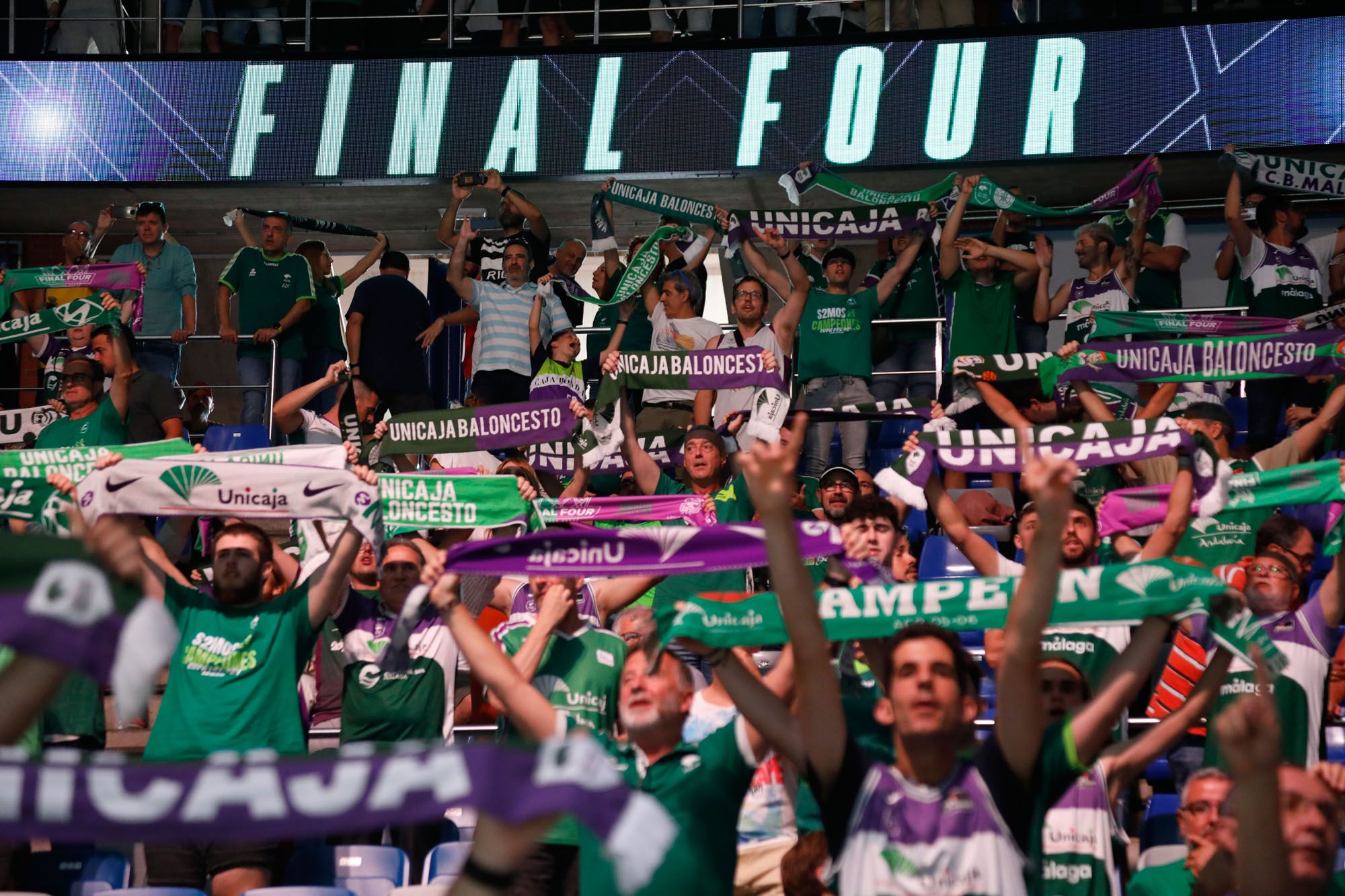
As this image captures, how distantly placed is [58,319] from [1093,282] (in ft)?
24.5

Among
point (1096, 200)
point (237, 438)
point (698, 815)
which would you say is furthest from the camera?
point (1096, 200)

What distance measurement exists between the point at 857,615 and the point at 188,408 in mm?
10148

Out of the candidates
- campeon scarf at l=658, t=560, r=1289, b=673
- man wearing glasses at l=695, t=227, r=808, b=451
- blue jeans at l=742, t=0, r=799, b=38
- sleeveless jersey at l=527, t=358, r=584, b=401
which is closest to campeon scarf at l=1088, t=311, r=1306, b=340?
man wearing glasses at l=695, t=227, r=808, b=451

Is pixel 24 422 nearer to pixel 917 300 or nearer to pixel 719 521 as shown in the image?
pixel 719 521

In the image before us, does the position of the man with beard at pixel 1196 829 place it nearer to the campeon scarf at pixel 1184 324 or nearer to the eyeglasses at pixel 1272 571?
the eyeglasses at pixel 1272 571

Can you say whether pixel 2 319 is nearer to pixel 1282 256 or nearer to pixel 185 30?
pixel 185 30

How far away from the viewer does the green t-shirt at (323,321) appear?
40.4ft

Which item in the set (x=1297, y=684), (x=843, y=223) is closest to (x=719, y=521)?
(x=1297, y=684)

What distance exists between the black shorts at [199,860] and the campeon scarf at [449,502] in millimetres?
1503

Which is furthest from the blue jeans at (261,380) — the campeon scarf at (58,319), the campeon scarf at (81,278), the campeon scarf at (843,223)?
the campeon scarf at (843,223)

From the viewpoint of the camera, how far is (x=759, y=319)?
10.4 m

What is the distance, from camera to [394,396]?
11609 millimetres

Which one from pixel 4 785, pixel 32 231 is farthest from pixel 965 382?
pixel 32 231

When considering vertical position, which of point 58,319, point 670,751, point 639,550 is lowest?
point 670,751
